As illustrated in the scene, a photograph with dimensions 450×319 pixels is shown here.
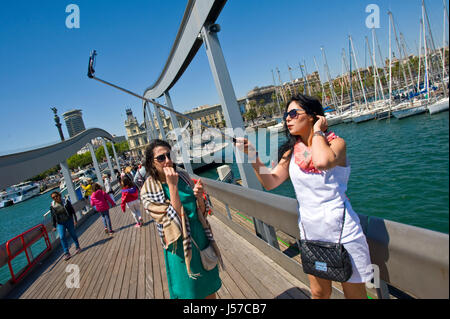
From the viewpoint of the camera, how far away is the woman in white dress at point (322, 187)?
126 centimetres

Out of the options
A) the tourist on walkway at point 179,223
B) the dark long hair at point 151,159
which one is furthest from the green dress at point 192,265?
the dark long hair at point 151,159

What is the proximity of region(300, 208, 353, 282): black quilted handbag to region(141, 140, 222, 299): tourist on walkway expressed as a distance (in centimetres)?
80

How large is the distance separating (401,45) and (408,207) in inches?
76.6

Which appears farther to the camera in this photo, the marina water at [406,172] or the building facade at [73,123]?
the building facade at [73,123]

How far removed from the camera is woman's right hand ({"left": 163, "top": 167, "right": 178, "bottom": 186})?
70.7 inches

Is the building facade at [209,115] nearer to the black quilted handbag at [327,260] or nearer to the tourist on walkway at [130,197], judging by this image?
the tourist on walkway at [130,197]

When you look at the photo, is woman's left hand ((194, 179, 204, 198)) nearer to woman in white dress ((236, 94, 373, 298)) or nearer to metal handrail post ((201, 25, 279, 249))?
woman in white dress ((236, 94, 373, 298))

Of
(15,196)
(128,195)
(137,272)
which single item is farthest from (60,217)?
(15,196)

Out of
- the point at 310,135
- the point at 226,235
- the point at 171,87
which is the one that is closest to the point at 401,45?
the point at 310,135

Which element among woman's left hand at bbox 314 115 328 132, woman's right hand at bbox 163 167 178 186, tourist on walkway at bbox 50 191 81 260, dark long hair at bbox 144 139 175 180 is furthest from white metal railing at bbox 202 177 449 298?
tourist on walkway at bbox 50 191 81 260

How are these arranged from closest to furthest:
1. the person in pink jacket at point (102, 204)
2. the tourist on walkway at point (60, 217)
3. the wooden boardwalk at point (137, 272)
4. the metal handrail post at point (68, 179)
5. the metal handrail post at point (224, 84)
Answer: the wooden boardwalk at point (137, 272)
the metal handrail post at point (224, 84)
the tourist on walkway at point (60, 217)
the person in pink jacket at point (102, 204)
the metal handrail post at point (68, 179)

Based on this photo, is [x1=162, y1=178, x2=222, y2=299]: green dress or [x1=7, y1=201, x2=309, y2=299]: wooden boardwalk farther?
[x1=7, y1=201, x2=309, y2=299]: wooden boardwalk

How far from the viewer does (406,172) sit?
1.46 meters
